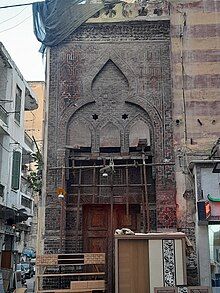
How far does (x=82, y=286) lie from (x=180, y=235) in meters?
2.85

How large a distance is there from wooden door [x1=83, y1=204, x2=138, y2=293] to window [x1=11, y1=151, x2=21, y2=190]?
8369 mm

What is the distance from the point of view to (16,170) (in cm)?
2042

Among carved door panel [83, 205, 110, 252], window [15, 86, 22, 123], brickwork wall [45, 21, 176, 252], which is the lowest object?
carved door panel [83, 205, 110, 252]

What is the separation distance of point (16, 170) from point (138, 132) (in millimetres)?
9221

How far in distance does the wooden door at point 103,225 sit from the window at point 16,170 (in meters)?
8.37

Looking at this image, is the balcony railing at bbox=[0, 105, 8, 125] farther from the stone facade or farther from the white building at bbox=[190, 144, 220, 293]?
the white building at bbox=[190, 144, 220, 293]

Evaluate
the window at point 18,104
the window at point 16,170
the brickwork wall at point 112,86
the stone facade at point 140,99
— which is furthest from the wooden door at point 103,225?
the window at point 18,104

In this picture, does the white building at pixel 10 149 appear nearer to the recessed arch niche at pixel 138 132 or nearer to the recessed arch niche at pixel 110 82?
the recessed arch niche at pixel 110 82

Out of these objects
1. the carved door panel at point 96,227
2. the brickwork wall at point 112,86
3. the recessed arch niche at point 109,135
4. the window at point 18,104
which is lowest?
the carved door panel at point 96,227

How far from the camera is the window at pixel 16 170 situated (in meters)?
20.3

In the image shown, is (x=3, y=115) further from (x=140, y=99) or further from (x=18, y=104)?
(x=140, y=99)

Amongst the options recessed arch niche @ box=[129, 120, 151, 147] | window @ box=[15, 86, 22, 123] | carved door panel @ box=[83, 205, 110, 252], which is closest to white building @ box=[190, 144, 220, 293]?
recessed arch niche @ box=[129, 120, 151, 147]

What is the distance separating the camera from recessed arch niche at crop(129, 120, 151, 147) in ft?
42.7

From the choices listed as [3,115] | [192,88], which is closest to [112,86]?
[192,88]
